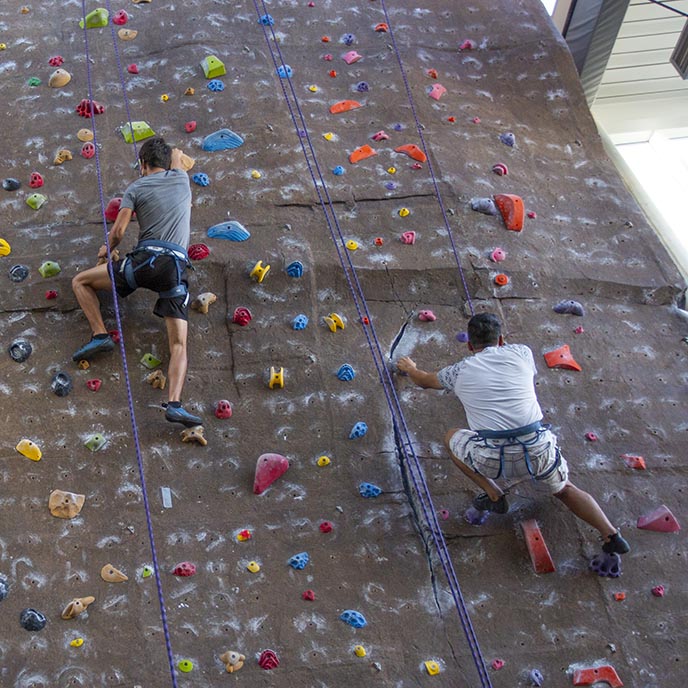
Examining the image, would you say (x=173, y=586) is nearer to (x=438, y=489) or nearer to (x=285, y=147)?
(x=438, y=489)

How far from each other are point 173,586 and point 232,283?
1527 millimetres

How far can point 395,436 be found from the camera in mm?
3900

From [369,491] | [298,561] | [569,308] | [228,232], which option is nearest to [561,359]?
[569,308]

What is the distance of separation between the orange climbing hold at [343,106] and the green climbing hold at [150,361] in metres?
1.98

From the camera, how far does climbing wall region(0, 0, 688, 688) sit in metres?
3.34

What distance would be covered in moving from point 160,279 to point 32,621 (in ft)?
4.67

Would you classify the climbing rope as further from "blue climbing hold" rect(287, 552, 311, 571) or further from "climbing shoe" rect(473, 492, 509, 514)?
"blue climbing hold" rect(287, 552, 311, 571)

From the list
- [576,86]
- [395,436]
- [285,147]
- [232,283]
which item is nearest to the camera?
[395,436]

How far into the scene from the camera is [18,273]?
14.0 feet

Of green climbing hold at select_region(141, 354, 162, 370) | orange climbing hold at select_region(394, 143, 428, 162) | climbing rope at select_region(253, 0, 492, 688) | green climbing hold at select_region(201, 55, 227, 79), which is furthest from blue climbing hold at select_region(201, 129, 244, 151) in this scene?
green climbing hold at select_region(141, 354, 162, 370)

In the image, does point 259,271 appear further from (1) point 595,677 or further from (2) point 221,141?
(1) point 595,677

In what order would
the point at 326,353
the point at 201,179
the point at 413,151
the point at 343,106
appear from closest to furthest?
the point at 326,353 → the point at 201,179 → the point at 413,151 → the point at 343,106

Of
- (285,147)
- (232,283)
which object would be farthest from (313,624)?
(285,147)

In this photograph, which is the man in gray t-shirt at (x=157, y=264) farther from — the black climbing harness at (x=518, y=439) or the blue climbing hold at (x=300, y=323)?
the black climbing harness at (x=518, y=439)
